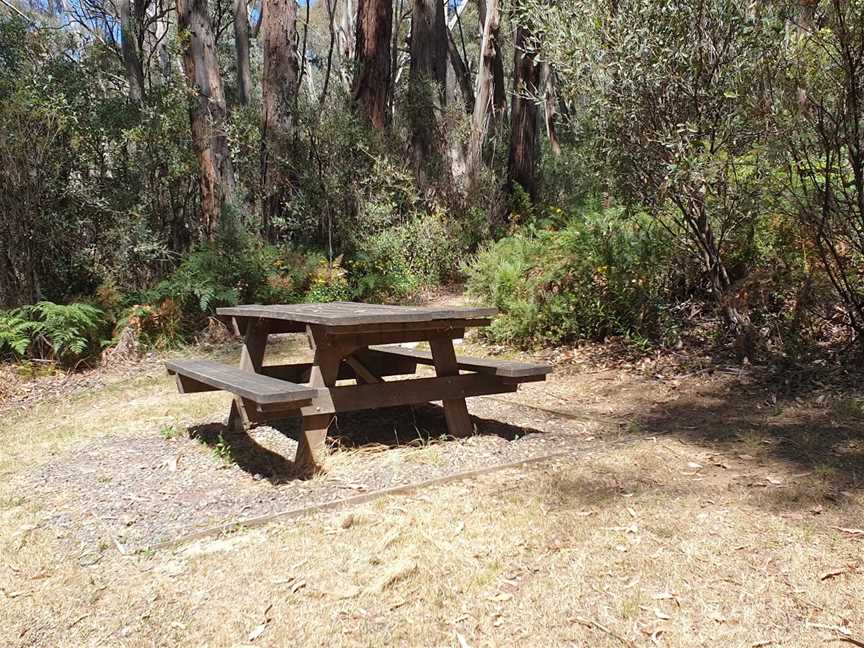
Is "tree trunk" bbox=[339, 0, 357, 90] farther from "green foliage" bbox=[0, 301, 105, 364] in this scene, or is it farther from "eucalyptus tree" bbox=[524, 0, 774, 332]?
"eucalyptus tree" bbox=[524, 0, 774, 332]

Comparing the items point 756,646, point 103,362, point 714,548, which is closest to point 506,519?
point 714,548

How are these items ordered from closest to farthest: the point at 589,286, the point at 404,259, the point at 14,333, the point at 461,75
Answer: the point at 14,333, the point at 589,286, the point at 404,259, the point at 461,75

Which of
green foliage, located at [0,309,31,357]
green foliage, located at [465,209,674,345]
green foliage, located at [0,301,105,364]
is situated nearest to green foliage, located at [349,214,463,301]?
green foliage, located at [465,209,674,345]

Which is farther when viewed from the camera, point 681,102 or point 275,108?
point 275,108

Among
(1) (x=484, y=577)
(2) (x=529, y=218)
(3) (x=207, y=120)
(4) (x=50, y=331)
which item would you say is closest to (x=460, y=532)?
(1) (x=484, y=577)

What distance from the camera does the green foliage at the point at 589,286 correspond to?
7422mm

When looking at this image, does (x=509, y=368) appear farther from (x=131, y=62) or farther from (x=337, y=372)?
(x=131, y=62)

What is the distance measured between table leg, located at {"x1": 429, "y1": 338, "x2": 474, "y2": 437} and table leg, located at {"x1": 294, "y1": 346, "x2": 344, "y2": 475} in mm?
734

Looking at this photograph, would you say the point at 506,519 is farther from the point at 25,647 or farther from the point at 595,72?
the point at 595,72

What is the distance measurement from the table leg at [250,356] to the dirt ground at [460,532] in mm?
228

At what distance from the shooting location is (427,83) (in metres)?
15.8

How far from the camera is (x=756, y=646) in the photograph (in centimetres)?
237

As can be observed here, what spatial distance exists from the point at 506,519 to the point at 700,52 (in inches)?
174

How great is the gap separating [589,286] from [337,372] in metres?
3.94
